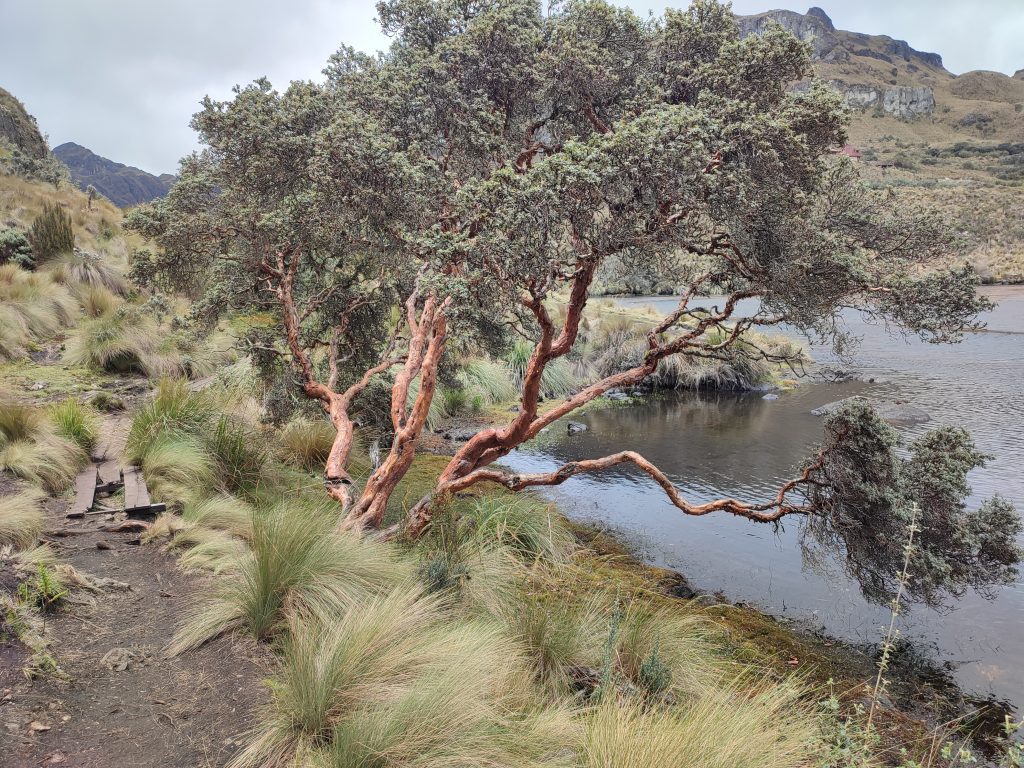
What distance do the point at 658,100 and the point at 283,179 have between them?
175 inches

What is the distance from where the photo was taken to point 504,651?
3.81 metres

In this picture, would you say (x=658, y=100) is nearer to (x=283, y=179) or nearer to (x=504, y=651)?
(x=283, y=179)

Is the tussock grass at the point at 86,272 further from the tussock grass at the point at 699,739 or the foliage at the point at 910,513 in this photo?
the tussock grass at the point at 699,739

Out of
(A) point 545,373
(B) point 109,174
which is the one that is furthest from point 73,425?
(B) point 109,174

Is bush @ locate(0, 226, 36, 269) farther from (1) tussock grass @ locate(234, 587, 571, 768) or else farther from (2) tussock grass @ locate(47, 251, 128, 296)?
(1) tussock grass @ locate(234, 587, 571, 768)

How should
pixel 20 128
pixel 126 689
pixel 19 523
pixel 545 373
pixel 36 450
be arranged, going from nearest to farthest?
pixel 126 689
pixel 19 523
pixel 36 450
pixel 545 373
pixel 20 128

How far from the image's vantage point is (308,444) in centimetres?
1016

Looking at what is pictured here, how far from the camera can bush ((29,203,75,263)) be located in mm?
16609

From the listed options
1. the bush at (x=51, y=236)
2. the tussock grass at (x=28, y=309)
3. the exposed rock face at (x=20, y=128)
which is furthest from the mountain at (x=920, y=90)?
the tussock grass at (x=28, y=309)

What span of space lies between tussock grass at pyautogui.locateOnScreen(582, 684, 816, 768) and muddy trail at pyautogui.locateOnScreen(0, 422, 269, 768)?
1828 mm

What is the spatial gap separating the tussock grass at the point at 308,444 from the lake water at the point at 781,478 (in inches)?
159

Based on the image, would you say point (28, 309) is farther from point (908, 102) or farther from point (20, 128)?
point (908, 102)

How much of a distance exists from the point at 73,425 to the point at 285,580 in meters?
5.07

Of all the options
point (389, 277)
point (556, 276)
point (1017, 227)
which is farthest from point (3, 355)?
point (1017, 227)
